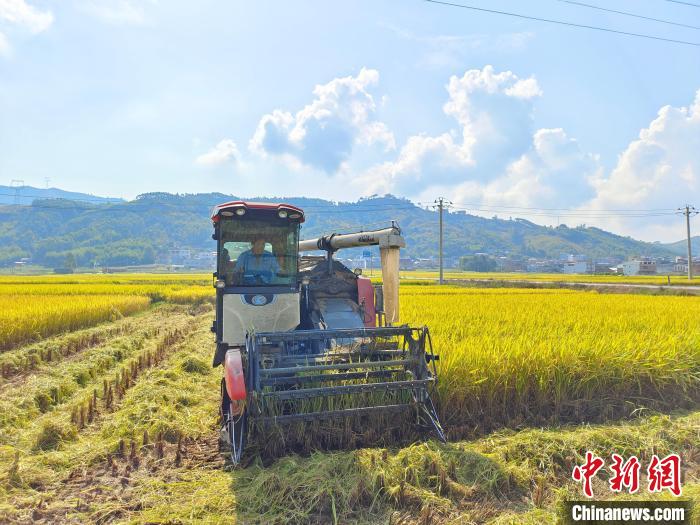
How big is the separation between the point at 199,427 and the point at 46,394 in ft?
9.70

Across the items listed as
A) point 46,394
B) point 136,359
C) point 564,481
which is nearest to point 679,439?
point 564,481

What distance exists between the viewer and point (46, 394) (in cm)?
647

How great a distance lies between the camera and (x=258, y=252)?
19.5 feet

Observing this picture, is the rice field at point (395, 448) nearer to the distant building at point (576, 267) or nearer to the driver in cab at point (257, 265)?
the driver in cab at point (257, 265)

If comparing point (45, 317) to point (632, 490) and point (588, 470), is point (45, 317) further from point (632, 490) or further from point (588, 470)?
point (632, 490)

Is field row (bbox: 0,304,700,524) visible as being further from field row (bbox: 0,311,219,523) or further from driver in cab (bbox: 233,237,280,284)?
driver in cab (bbox: 233,237,280,284)

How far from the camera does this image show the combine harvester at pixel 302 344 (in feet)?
14.4

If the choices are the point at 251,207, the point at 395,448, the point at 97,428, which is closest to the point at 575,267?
the point at 251,207

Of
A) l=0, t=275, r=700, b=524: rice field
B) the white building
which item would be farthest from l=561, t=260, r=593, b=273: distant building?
l=0, t=275, r=700, b=524: rice field

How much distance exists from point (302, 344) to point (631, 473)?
3.63 meters

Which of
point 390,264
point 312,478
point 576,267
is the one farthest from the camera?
point 576,267

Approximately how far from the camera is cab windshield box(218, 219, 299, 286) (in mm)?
5801

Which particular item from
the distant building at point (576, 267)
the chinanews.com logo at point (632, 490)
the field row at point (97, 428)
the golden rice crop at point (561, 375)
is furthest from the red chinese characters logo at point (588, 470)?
the distant building at point (576, 267)

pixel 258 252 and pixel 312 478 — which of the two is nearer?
pixel 312 478
